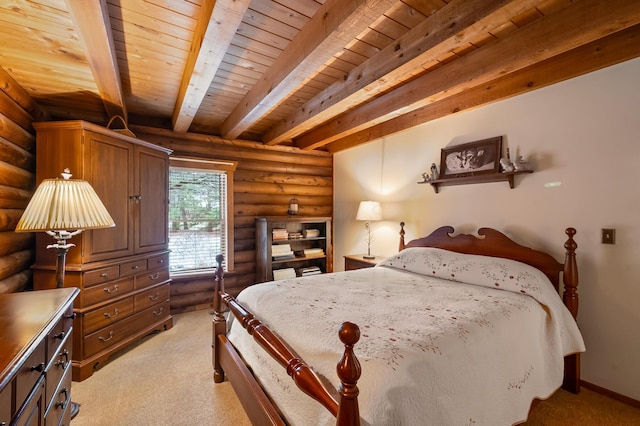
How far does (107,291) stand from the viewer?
2.53m

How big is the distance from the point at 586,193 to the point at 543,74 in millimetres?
1047

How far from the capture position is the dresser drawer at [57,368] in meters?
1.25

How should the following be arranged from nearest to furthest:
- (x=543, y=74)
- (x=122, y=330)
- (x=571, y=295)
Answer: (x=571, y=295)
(x=543, y=74)
(x=122, y=330)

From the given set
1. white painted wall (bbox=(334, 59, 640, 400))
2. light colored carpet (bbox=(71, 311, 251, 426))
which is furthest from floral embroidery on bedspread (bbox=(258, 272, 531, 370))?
light colored carpet (bbox=(71, 311, 251, 426))

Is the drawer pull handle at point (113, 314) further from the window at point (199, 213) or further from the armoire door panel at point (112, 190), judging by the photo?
the window at point (199, 213)

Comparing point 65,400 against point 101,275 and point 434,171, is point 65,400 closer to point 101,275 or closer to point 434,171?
point 101,275

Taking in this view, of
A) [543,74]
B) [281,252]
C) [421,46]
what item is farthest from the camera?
[281,252]

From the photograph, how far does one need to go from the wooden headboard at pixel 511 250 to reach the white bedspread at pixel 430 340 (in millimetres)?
240

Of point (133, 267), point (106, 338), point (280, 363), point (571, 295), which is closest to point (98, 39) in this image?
point (133, 267)

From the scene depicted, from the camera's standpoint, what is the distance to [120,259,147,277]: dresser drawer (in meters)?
2.69

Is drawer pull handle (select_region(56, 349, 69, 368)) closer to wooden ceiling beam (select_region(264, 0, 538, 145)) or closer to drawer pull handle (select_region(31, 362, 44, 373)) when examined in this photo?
drawer pull handle (select_region(31, 362, 44, 373))

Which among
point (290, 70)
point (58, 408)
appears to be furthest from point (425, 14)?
point (58, 408)

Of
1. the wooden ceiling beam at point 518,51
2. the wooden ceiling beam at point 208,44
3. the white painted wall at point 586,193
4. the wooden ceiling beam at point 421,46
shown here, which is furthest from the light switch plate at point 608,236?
the wooden ceiling beam at point 208,44

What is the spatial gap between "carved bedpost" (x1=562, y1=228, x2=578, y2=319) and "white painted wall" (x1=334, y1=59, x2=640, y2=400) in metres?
0.14
